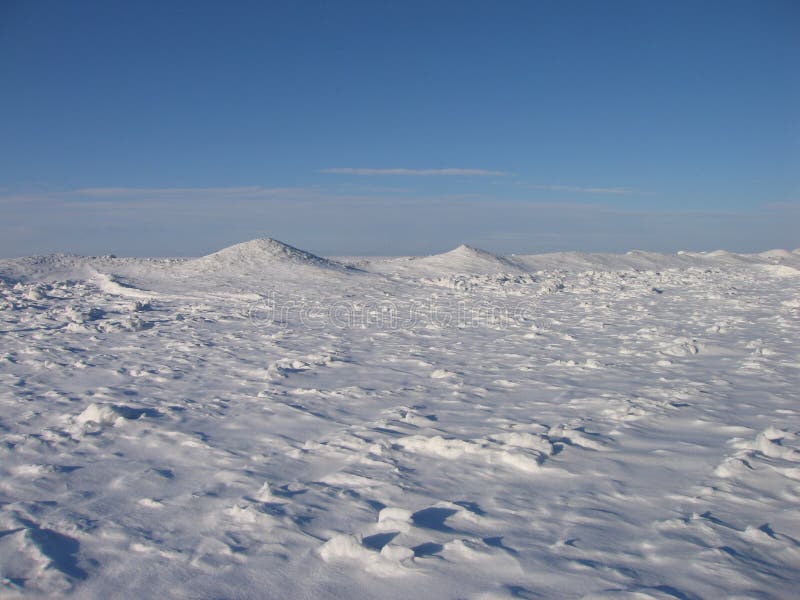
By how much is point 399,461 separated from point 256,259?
64.8ft

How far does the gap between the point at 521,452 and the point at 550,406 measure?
1546 millimetres

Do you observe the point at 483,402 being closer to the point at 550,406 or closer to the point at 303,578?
the point at 550,406

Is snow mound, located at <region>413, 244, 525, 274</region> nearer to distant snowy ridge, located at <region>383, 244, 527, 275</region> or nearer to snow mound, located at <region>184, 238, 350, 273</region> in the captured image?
distant snowy ridge, located at <region>383, 244, 527, 275</region>

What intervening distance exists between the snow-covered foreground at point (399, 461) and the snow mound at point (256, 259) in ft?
36.3

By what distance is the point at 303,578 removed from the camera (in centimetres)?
296

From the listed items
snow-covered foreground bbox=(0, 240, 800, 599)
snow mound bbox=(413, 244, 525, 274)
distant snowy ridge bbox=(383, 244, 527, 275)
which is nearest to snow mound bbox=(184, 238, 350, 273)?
distant snowy ridge bbox=(383, 244, 527, 275)

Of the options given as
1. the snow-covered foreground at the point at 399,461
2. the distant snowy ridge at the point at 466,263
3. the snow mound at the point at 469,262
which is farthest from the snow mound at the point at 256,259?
the snow-covered foreground at the point at 399,461

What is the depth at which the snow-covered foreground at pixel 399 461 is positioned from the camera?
9.88ft

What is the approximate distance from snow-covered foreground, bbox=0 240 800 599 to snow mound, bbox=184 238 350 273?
11.1m

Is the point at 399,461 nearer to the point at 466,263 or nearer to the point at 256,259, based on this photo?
the point at 256,259

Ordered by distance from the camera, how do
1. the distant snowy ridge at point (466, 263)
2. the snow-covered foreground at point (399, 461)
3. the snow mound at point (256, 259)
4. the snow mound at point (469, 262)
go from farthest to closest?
the snow mound at point (469, 262) < the distant snowy ridge at point (466, 263) < the snow mound at point (256, 259) < the snow-covered foreground at point (399, 461)

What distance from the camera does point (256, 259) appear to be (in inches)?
911

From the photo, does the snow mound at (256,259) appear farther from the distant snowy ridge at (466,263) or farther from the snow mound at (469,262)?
the snow mound at (469,262)

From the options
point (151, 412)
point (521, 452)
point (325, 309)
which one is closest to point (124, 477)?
point (151, 412)
